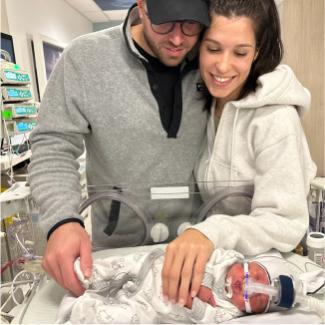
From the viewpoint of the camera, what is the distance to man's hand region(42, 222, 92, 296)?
0.80 metres

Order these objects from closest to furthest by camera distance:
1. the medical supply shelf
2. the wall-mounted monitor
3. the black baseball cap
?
the black baseball cap, the medical supply shelf, the wall-mounted monitor

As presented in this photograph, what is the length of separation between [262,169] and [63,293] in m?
0.60

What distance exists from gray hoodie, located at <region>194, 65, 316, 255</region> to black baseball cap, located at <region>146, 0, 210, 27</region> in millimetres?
264

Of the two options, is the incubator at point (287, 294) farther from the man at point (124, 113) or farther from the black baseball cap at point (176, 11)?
the black baseball cap at point (176, 11)

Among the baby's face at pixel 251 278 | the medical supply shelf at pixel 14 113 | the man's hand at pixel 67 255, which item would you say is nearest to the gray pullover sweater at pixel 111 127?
the man's hand at pixel 67 255

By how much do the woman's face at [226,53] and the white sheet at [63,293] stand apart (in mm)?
516

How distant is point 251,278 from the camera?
0.84 metres

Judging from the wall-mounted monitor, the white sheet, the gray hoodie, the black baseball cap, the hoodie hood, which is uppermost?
the wall-mounted monitor

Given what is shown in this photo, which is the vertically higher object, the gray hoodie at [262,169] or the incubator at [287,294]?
the gray hoodie at [262,169]

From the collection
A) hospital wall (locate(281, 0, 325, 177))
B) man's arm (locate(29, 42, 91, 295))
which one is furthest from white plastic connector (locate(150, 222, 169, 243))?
hospital wall (locate(281, 0, 325, 177))

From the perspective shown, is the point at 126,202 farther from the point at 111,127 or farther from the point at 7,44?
the point at 7,44

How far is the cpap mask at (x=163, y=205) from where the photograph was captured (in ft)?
3.48

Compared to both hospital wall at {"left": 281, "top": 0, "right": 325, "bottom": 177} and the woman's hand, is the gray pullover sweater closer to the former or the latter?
the woman's hand

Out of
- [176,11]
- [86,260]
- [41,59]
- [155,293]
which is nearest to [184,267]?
[155,293]
